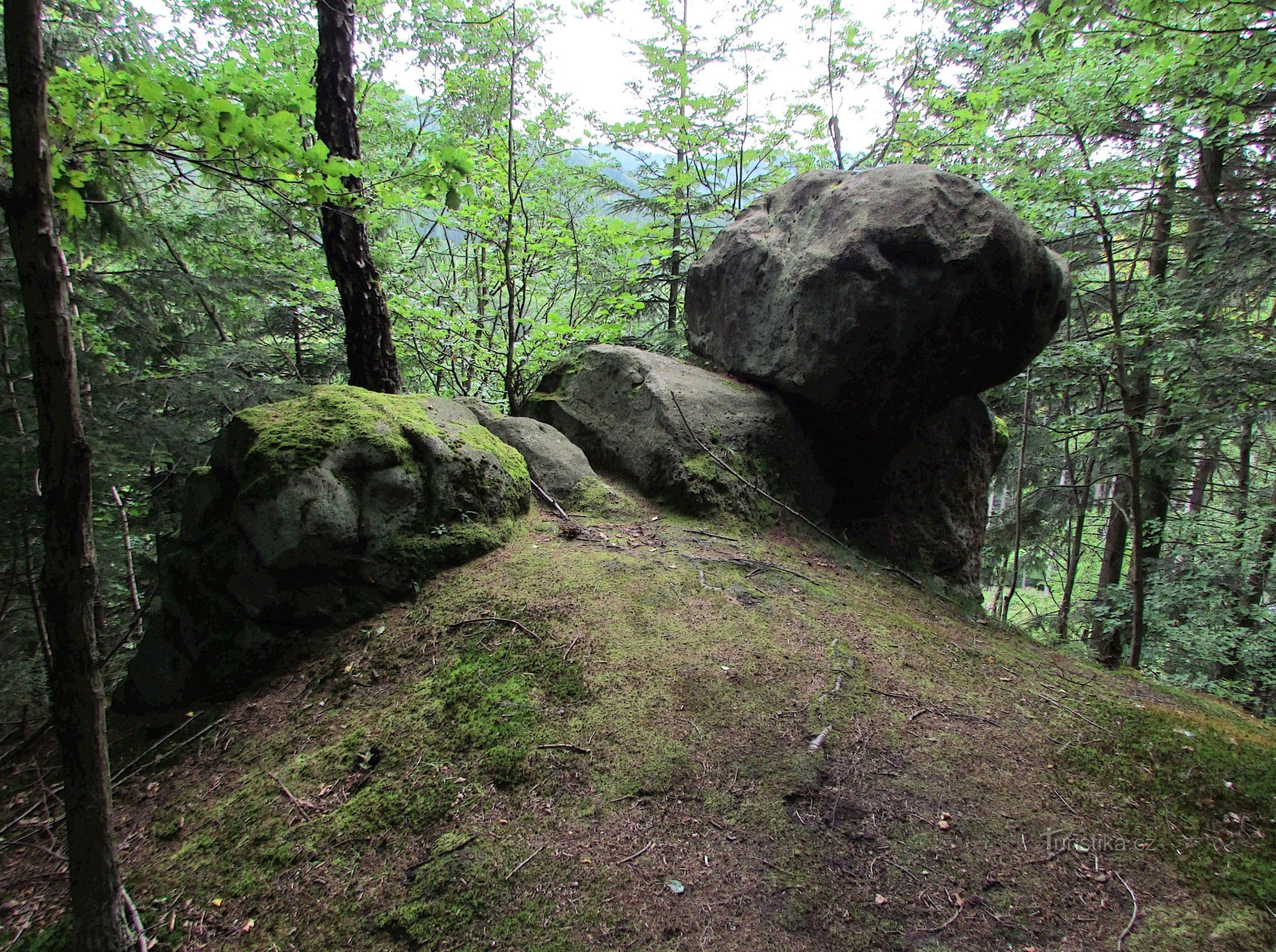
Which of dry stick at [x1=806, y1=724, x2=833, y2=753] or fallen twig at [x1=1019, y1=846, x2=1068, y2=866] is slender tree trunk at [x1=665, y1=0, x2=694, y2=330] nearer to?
dry stick at [x1=806, y1=724, x2=833, y2=753]

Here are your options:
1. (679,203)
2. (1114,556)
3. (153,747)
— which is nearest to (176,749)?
(153,747)

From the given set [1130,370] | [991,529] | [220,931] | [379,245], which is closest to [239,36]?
[379,245]

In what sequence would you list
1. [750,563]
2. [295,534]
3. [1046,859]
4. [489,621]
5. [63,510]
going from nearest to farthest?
[63,510], [1046,859], [489,621], [295,534], [750,563]

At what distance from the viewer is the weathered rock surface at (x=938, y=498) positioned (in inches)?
243

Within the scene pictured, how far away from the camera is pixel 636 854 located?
216cm

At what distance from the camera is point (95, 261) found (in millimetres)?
7004

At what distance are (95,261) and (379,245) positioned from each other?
3383 mm

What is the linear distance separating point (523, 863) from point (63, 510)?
1944 mm

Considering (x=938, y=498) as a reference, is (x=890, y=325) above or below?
above

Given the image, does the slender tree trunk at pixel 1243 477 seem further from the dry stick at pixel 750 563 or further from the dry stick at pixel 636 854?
the dry stick at pixel 636 854

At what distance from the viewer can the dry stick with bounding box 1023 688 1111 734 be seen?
9.69 feet

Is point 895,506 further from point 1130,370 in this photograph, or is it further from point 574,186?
point 574,186

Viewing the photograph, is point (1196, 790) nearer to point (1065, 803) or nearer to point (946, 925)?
point (1065, 803)

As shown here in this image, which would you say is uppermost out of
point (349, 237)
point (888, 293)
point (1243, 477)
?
point (349, 237)
